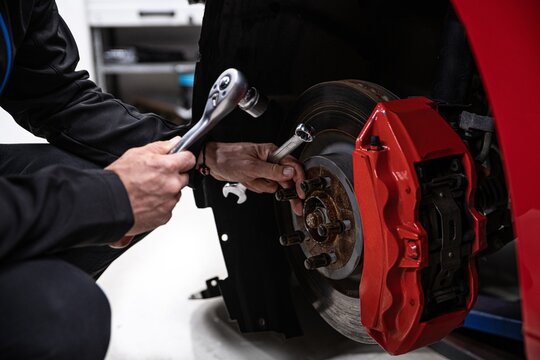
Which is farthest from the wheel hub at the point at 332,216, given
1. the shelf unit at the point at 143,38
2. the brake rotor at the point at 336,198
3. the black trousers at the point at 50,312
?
the shelf unit at the point at 143,38

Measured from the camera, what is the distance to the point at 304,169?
1031 millimetres

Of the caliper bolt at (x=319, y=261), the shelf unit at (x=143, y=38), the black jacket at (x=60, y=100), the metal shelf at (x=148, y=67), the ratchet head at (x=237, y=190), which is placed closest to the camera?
the black jacket at (x=60, y=100)

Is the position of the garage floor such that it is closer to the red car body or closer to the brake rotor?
the brake rotor

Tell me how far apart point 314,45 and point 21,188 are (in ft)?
A: 1.95

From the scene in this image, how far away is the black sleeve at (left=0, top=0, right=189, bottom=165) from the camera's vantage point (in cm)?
103

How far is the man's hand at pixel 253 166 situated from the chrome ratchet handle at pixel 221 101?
182mm

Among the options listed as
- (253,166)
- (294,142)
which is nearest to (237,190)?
(253,166)

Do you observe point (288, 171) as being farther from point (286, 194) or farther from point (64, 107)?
point (64, 107)

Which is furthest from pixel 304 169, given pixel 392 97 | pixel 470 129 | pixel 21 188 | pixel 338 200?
pixel 21 188

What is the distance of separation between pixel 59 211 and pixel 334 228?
0.44m

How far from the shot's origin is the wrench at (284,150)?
35.4 inches

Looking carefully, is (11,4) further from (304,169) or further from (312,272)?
(312,272)

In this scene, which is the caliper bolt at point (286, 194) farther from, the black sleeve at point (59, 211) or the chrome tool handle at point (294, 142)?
the black sleeve at point (59, 211)

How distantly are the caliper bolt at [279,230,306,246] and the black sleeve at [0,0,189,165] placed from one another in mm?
A: 270
